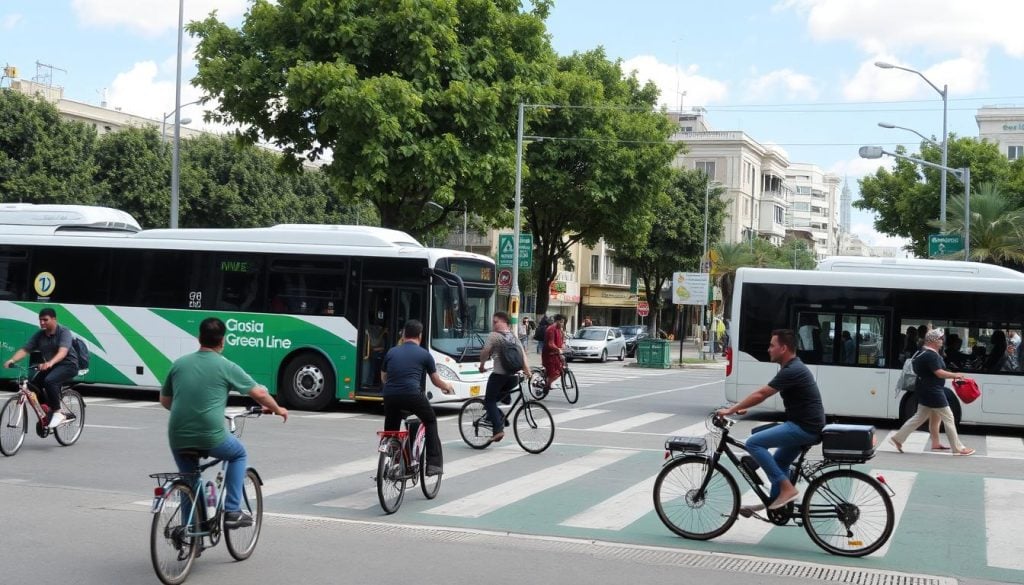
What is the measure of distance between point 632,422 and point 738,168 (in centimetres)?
7325

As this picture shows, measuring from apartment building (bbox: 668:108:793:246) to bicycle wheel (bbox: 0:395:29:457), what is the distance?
7467cm

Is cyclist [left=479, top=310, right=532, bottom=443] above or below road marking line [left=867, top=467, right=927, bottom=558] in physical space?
above

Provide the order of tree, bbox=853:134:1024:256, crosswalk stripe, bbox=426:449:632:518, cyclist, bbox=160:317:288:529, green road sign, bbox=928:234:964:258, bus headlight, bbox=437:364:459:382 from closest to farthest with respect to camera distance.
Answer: cyclist, bbox=160:317:288:529 → crosswalk stripe, bbox=426:449:632:518 → bus headlight, bbox=437:364:459:382 → green road sign, bbox=928:234:964:258 → tree, bbox=853:134:1024:256

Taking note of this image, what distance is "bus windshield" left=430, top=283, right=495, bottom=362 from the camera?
19219 millimetres

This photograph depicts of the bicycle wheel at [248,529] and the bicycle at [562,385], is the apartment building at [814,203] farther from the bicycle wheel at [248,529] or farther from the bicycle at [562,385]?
the bicycle wheel at [248,529]

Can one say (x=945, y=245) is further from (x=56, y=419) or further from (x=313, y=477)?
(x=56, y=419)

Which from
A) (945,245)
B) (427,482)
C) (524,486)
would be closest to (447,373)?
(524,486)

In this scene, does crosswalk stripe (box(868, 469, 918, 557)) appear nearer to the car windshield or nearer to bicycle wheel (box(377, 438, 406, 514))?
bicycle wheel (box(377, 438, 406, 514))

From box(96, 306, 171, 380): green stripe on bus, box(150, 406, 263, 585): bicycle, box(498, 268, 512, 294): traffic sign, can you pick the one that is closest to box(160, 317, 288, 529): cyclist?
box(150, 406, 263, 585): bicycle

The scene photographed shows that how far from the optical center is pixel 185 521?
732 centimetres

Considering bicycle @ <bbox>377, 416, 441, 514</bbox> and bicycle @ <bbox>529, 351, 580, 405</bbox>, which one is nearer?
bicycle @ <bbox>377, 416, 441, 514</bbox>

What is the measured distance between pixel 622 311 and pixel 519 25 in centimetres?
5721

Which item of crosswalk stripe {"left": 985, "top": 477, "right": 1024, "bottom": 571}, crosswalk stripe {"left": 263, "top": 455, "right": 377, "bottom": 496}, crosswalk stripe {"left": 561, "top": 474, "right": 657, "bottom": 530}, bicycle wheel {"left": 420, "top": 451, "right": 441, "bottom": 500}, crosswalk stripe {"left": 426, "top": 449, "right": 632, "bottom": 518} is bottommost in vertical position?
crosswalk stripe {"left": 263, "top": 455, "right": 377, "bottom": 496}

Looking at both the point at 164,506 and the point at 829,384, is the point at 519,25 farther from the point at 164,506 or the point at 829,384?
the point at 164,506
